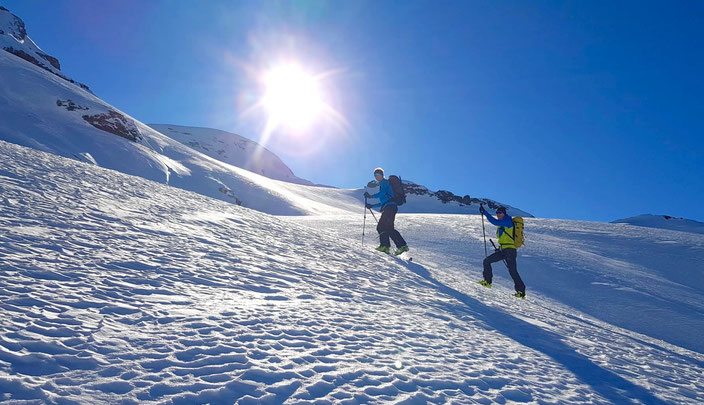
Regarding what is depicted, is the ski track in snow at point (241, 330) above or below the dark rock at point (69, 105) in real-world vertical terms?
below

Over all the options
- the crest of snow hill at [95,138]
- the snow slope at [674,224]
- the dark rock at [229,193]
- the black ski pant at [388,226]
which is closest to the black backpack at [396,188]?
the black ski pant at [388,226]

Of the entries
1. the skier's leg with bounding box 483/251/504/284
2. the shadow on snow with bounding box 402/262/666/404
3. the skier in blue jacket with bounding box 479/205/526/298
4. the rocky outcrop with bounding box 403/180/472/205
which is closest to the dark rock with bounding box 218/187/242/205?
the skier's leg with bounding box 483/251/504/284

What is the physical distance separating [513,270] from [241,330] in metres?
6.79

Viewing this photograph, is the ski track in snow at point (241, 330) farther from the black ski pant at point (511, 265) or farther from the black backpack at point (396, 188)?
the black backpack at point (396, 188)

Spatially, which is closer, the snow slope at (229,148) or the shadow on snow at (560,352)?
the shadow on snow at (560,352)

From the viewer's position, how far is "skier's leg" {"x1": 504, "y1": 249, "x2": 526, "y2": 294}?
7.80 m

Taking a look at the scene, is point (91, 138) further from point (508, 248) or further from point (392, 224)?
point (508, 248)

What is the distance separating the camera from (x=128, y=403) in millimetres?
1831

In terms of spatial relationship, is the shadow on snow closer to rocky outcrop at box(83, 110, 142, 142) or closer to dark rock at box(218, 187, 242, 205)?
dark rock at box(218, 187, 242, 205)

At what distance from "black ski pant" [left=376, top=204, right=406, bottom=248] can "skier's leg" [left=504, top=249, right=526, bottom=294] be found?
8.50 feet

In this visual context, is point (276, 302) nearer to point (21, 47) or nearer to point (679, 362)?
point (679, 362)

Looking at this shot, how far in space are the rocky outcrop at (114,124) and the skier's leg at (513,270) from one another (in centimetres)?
2669

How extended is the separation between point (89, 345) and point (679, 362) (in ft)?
22.7

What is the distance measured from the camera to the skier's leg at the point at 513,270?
7798 millimetres
